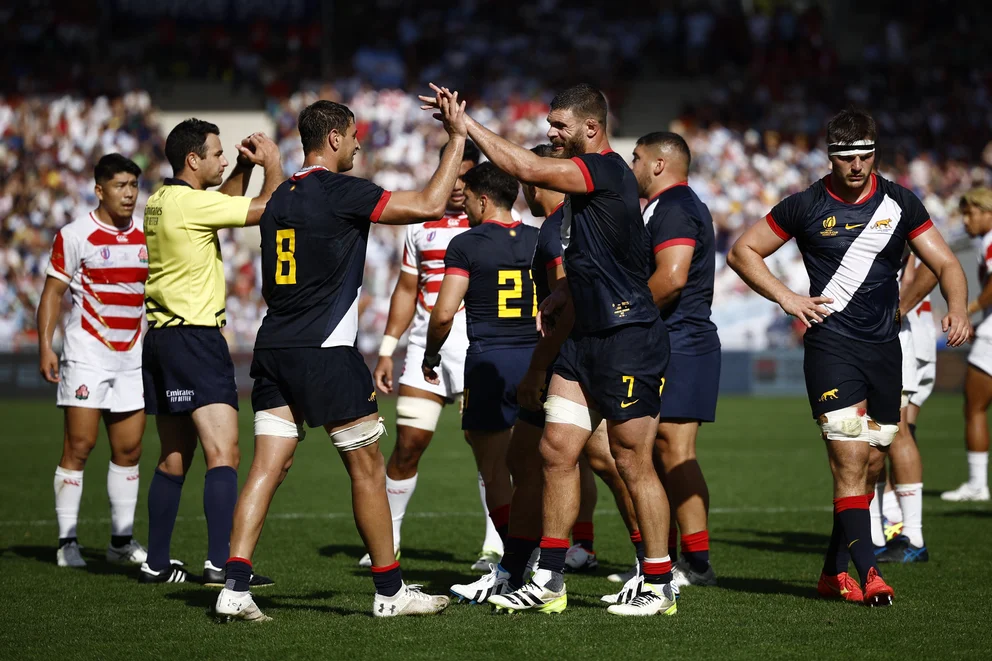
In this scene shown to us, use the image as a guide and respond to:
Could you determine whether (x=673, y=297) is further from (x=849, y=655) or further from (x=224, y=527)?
(x=224, y=527)

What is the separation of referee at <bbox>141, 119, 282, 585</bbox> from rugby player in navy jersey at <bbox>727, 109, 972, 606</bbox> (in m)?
3.07

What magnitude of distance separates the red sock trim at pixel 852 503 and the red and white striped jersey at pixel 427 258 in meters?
3.06

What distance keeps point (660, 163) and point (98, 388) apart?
3909mm

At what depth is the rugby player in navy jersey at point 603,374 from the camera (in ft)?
19.4

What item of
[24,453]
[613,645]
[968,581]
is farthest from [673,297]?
[24,453]

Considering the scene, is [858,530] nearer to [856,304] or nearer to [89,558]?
[856,304]

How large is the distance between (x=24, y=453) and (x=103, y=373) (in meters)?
7.39

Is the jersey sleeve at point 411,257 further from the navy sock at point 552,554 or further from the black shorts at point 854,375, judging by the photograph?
the black shorts at point 854,375

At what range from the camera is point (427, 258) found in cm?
830

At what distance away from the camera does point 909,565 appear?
760 cm

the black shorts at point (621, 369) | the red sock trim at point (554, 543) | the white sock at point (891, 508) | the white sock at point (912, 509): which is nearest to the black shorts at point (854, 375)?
the black shorts at point (621, 369)

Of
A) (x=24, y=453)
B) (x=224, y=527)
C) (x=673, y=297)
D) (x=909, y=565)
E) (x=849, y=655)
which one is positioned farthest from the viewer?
(x=24, y=453)

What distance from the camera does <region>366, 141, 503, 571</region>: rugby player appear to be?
26.5ft

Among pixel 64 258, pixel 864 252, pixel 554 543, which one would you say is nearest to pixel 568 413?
pixel 554 543
